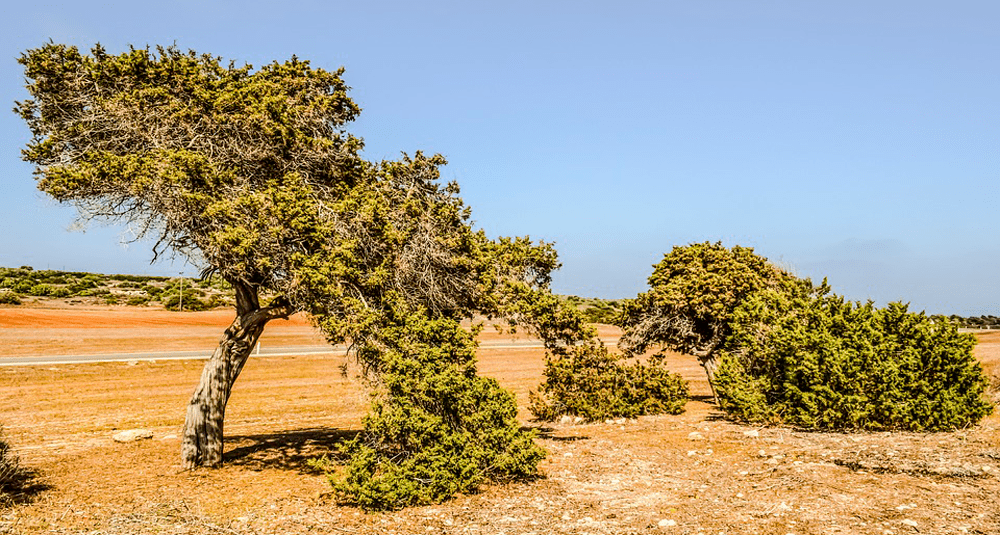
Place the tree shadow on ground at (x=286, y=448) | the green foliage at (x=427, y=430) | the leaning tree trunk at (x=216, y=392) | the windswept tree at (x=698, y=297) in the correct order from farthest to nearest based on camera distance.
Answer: the windswept tree at (x=698, y=297) < the tree shadow on ground at (x=286, y=448) < the leaning tree trunk at (x=216, y=392) < the green foliage at (x=427, y=430)

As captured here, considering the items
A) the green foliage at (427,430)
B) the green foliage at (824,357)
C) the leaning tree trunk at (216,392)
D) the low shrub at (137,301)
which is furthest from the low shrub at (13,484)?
the low shrub at (137,301)

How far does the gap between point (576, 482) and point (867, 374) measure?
22.9 feet

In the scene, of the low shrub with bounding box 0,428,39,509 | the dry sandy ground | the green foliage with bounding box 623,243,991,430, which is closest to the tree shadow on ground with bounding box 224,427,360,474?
the dry sandy ground

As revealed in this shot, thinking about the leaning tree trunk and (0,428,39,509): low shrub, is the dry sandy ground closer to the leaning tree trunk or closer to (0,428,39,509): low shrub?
(0,428,39,509): low shrub

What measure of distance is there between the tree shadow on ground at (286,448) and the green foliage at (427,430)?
1655 mm

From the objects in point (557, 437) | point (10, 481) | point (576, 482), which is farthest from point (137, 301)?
point (576, 482)

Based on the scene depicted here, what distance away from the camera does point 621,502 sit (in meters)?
8.21

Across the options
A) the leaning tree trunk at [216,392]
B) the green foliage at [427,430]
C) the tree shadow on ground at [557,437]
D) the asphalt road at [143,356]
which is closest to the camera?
the green foliage at [427,430]

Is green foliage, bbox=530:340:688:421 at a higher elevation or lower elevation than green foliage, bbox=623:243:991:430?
lower

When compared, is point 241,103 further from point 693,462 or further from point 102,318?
point 102,318

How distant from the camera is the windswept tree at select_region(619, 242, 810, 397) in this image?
57.1 ft

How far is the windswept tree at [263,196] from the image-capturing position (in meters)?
8.58

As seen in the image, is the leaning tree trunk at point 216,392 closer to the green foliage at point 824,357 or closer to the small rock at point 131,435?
the small rock at point 131,435

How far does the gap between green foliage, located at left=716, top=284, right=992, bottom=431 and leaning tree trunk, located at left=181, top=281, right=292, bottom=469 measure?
419 inches
